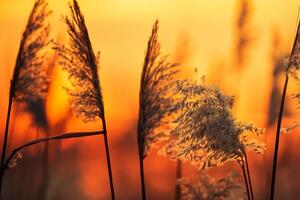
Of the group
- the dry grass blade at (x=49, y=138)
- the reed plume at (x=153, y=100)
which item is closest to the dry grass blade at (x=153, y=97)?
the reed plume at (x=153, y=100)

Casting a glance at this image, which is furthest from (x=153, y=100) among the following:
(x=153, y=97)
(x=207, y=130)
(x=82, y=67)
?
(x=82, y=67)

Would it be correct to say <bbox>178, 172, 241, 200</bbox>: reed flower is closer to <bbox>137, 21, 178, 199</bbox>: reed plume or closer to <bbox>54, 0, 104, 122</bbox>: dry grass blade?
<bbox>137, 21, 178, 199</bbox>: reed plume

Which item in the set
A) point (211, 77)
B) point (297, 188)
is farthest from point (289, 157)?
point (211, 77)

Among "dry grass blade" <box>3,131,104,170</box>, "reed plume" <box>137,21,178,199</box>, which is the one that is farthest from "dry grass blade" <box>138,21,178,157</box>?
"dry grass blade" <box>3,131,104,170</box>

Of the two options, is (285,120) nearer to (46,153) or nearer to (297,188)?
(297,188)

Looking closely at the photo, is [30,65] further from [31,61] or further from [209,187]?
[209,187]

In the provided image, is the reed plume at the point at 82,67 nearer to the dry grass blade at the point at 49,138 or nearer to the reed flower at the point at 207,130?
the dry grass blade at the point at 49,138
